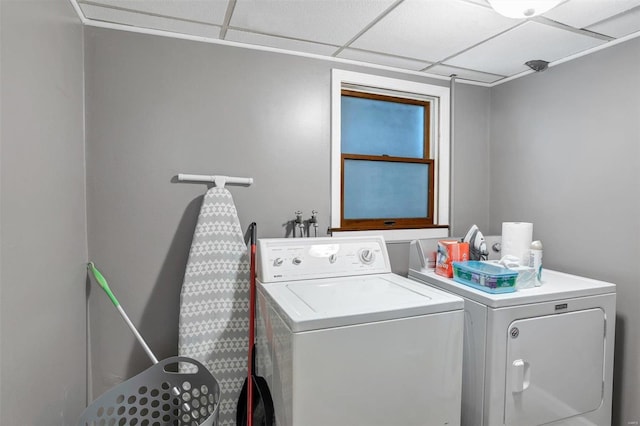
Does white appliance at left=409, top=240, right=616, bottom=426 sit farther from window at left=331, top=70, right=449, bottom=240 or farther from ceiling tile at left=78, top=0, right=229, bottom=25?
ceiling tile at left=78, top=0, right=229, bottom=25

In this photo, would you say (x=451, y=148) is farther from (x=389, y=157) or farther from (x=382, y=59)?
(x=382, y=59)

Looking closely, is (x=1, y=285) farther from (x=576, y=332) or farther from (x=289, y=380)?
(x=576, y=332)

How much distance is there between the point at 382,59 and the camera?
7.23 ft

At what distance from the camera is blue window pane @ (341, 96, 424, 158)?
2363 millimetres

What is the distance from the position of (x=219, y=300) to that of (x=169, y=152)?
0.86 m

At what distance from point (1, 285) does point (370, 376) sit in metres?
1.22

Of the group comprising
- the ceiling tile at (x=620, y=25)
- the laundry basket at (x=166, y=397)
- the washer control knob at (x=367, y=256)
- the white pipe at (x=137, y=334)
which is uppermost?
the ceiling tile at (x=620, y=25)

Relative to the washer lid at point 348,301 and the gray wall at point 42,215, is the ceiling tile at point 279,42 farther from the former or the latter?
the washer lid at point 348,301

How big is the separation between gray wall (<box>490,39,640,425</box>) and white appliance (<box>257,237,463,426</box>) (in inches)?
45.6

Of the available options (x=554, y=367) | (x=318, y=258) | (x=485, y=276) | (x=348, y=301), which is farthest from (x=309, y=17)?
(x=554, y=367)

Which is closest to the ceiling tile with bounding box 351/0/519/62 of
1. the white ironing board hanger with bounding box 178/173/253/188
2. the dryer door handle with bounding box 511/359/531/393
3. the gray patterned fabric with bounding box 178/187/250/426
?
Result: the white ironing board hanger with bounding box 178/173/253/188

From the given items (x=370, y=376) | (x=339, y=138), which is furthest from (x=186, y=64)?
(x=370, y=376)

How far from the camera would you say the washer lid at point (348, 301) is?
126 centimetres

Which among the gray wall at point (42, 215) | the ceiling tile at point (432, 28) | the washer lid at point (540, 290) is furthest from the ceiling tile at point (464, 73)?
the gray wall at point (42, 215)
